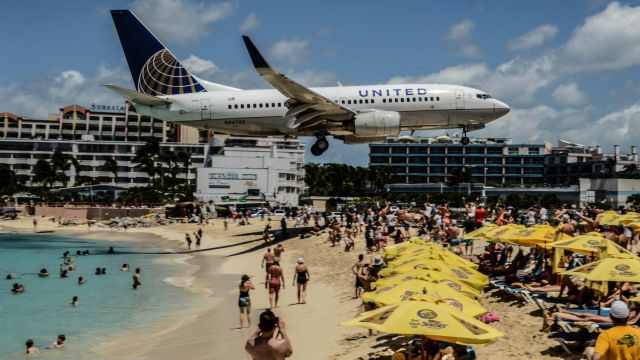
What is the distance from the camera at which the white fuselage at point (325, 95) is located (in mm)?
35000

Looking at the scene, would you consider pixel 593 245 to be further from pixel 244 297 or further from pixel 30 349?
pixel 30 349

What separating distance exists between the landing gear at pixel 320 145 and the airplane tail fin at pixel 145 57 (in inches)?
→ 341

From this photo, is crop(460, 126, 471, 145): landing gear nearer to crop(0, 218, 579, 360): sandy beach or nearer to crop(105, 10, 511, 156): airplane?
crop(105, 10, 511, 156): airplane

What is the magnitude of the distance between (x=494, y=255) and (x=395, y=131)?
572 inches

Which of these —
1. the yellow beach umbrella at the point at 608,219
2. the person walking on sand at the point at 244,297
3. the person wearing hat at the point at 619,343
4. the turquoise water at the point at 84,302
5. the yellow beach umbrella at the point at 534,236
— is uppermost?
the yellow beach umbrella at the point at 608,219

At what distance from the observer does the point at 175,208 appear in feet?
247

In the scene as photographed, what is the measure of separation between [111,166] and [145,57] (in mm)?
79136

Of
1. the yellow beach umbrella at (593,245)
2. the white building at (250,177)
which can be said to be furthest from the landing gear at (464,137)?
the white building at (250,177)

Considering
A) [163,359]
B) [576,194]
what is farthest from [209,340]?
[576,194]

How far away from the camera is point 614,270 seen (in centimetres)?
1156

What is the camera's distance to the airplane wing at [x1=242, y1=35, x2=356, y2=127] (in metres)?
30.6

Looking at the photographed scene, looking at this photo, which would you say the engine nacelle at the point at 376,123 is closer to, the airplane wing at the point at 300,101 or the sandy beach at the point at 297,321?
the airplane wing at the point at 300,101

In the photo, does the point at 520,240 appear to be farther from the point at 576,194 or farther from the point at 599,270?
the point at 576,194

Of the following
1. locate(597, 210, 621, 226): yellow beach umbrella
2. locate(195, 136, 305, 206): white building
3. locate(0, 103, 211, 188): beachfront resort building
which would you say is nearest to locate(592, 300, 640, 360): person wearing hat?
locate(597, 210, 621, 226): yellow beach umbrella
